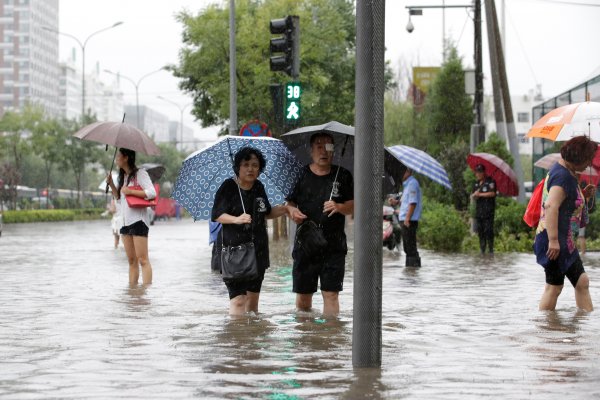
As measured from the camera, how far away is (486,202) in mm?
22797

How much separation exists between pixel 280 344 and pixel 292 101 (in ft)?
32.1

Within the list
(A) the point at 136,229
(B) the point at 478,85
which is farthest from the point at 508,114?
(A) the point at 136,229

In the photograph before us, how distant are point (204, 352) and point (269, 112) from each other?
28052mm

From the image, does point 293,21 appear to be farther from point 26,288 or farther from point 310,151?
point 310,151

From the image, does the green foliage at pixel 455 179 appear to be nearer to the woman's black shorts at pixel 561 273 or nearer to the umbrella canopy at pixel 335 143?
the woman's black shorts at pixel 561 273

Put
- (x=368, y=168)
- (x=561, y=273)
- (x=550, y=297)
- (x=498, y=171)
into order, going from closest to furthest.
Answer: (x=368, y=168) < (x=561, y=273) < (x=550, y=297) < (x=498, y=171)

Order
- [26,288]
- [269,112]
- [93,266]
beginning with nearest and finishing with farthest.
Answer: [26,288]
[93,266]
[269,112]

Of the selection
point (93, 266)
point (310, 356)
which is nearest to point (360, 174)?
point (310, 356)

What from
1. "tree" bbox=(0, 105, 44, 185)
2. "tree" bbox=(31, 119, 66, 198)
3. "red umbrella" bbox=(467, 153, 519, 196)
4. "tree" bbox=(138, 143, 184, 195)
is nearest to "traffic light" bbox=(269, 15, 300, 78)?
"red umbrella" bbox=(467, 153, 519, 196)

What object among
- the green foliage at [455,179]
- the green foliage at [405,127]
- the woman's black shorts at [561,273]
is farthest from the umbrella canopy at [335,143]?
the green foliage at [405,127]

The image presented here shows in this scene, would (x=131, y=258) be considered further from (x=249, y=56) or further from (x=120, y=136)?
(x=249, y=56)

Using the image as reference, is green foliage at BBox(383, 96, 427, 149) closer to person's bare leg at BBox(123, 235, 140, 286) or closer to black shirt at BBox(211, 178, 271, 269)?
person's bare leg at BBox(123, 235, 140, 286)

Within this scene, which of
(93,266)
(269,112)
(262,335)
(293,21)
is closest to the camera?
(262,335)

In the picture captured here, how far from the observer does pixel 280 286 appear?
15242 mm
